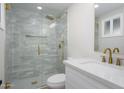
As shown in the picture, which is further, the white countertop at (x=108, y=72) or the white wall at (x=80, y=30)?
the white wall at (x=80, y=30)

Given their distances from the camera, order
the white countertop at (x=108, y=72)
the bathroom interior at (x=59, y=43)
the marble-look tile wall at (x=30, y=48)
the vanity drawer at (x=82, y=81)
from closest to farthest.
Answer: the white countertop at (x=108, y=72) → the vanity drawer at (x=82, y=81) → the bathroom interior at (x=59, y=43) → the marble-look tile wall at (x=30, y=48)

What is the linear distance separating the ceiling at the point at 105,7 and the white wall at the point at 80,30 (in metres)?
0.13

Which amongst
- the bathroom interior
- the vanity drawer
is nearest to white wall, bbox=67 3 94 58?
the bathroom interior

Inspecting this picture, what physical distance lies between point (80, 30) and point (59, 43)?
1263 millimetres

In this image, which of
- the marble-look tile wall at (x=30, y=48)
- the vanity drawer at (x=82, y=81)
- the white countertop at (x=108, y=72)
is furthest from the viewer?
the marble-look tile wall at (x=30, y=48)

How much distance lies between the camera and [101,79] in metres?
0.83

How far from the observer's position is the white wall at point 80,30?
1994 millimetres

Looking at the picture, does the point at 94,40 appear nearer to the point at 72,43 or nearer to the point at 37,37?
the point at 72,43

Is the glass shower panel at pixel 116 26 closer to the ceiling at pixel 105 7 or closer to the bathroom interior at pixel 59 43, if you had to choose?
the bathroom interior at pixel 59 43

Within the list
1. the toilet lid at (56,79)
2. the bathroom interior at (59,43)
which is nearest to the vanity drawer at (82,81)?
the bathroom interior at (59,43)

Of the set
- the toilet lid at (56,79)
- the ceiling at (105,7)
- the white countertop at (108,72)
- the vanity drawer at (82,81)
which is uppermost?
the ceiling at (105,7)

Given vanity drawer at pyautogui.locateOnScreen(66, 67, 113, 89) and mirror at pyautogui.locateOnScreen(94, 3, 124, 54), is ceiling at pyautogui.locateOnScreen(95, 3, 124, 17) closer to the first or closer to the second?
mirror at pyautogui.locateOnScreen(94, 3, 124, 54)

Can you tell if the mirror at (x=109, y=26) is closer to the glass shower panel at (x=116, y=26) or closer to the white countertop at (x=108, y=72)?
the glass shower panel at (x=116, y=26)

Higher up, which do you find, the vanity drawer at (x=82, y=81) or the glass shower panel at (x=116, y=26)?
the glass shower panel at (x=116, y=26)
